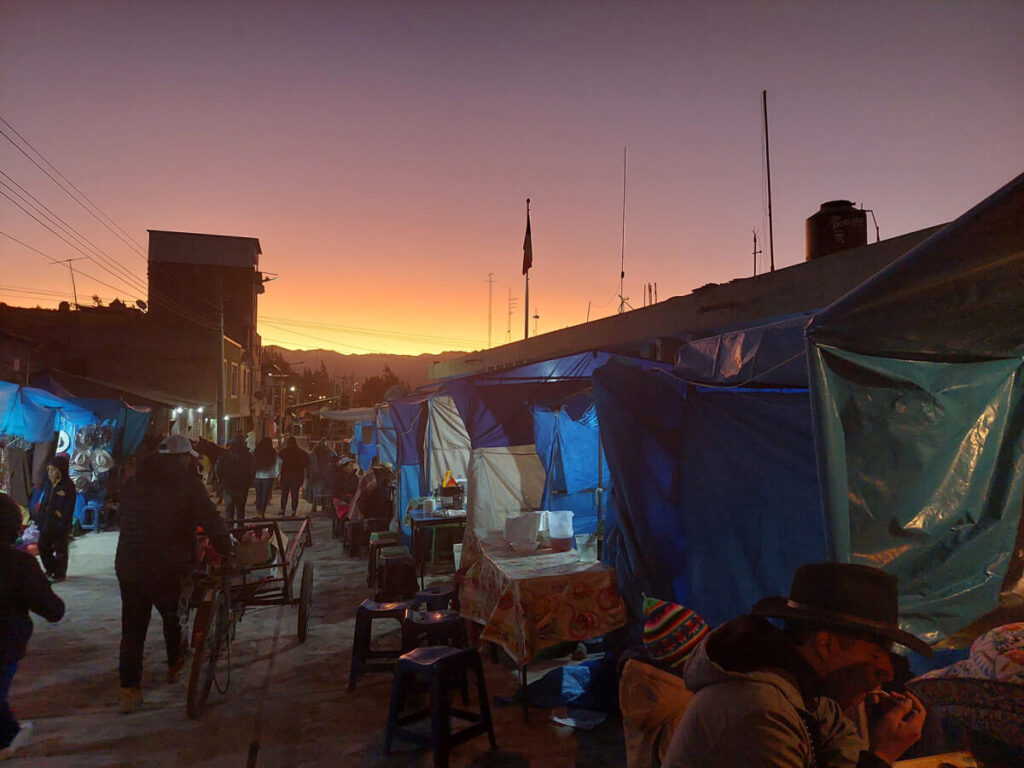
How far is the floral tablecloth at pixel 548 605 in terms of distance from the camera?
15.7ft

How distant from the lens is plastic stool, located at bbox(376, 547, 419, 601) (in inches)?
284

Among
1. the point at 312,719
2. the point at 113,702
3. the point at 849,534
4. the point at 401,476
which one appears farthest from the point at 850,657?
the point at 401,476

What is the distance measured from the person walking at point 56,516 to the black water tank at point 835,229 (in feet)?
37.3

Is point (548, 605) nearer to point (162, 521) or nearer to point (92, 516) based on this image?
point (162, 521)

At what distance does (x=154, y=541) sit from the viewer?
4.89 m

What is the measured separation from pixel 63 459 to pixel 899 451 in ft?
35.1

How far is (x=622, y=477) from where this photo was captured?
4.82 meters

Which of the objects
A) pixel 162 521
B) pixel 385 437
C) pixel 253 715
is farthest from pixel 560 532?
pixel 385 437

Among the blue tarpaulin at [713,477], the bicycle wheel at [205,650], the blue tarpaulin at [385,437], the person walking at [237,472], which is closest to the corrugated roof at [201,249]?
the blue tarpaulin at [385,437]

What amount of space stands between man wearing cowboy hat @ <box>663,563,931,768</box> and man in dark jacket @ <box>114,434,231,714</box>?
15.1 feet

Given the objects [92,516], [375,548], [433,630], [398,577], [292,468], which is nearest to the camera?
[433,630]

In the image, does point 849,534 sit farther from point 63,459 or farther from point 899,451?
point 63,459

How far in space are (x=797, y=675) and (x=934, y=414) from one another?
202 cm

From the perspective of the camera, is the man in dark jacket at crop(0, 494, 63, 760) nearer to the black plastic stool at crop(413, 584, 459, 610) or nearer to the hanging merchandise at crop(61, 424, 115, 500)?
the black plastic stool at crop(413, 584, 459, 610)
